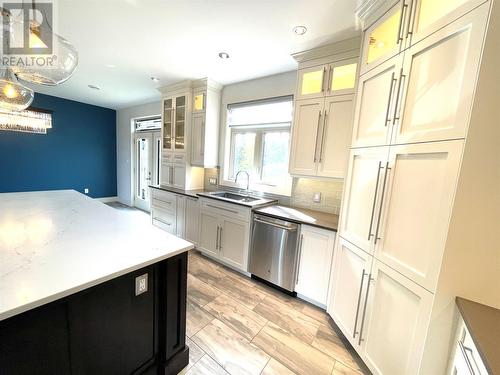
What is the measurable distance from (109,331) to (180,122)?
324 cm

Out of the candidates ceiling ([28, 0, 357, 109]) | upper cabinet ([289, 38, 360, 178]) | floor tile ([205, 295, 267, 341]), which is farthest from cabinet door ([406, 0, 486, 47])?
floor tile ([205, 295, 267, 341])

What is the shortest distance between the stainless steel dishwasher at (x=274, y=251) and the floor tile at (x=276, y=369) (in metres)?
0.80

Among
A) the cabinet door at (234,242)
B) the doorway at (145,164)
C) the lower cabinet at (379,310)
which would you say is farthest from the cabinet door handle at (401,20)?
the doorway at (145,164)

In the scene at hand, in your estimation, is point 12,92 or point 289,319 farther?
point 289,319

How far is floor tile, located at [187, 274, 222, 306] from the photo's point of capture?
216 centimetres

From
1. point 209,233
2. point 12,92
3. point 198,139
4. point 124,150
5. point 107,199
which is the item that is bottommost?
point 107,199

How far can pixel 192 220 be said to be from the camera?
126 inches

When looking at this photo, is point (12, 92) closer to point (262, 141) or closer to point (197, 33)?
point (197, 33)

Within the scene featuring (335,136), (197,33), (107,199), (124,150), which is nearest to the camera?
(197,33)

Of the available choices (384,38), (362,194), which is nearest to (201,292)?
(362,194)

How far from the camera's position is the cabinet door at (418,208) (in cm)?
99

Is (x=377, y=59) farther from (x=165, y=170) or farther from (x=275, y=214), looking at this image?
(x=165, y=170)

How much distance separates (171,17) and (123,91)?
2961 millimetres

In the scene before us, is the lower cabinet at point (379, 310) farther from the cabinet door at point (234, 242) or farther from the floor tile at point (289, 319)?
the cabinet door at point (234, 242)
